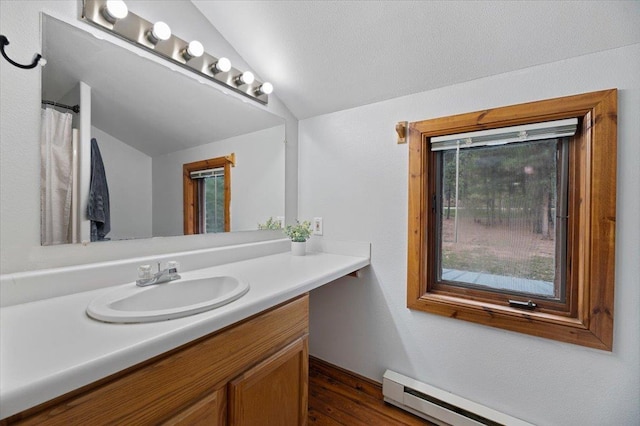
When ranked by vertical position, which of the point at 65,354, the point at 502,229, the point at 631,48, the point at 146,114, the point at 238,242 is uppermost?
the point at 631,48

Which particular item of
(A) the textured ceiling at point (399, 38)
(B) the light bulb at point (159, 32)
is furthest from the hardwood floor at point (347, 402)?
(B) the light bulb at point (159, 32)

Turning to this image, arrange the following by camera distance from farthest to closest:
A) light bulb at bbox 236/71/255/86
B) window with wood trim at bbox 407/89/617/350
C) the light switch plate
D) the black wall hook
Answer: the light switch plate → light bulb at bbox 236/71/255/86 → window with wood trim at bbox 407/89/617/350 → the black wall hook

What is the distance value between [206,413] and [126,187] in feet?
3.07

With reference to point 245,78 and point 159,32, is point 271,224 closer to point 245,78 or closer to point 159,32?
point 245,78

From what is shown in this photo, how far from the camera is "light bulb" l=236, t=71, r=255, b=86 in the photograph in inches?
62.2

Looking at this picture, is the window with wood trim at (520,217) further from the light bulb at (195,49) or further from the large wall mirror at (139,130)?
the light bulb at (195,49)

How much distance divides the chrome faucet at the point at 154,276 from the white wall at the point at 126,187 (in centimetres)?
22

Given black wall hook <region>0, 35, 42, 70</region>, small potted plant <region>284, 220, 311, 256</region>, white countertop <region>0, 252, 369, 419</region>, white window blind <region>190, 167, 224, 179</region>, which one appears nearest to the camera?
white countertop <region>0, 252, 369, 419</region>

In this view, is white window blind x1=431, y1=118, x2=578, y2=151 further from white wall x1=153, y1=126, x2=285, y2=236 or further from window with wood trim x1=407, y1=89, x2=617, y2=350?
white wall x1=153, y1=126, x2=285, y2=236

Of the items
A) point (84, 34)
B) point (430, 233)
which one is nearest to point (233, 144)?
point (84, 34)

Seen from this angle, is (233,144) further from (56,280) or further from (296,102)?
(56,280)

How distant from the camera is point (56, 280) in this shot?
36.6 inches

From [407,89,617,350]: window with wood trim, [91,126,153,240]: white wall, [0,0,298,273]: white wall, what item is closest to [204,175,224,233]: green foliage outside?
[91,126,153,240]: white wall

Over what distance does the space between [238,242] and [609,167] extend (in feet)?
5.76
